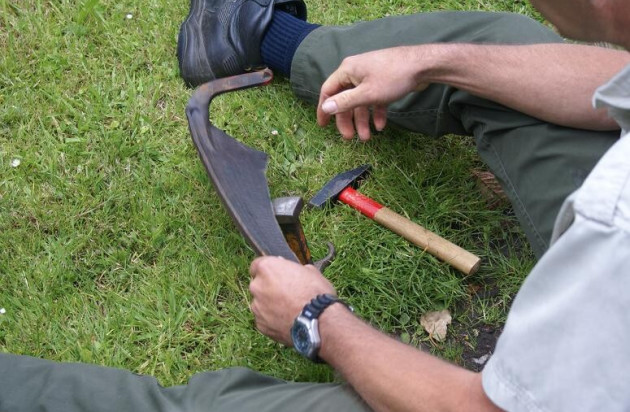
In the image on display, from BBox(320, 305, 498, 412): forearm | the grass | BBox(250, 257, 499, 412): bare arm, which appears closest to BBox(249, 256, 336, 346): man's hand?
BBox(250, 257, 499, 412): bare arm

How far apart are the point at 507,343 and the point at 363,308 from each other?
1061 mm

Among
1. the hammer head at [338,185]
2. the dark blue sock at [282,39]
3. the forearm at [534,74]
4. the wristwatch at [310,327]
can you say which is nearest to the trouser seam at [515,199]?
the forearm at [534,74]

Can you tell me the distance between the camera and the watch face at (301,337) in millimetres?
1827

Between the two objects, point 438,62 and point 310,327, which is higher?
point 438,62

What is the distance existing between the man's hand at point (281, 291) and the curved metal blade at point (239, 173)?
13 centimetres

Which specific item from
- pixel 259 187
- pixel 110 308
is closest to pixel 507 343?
pixel 259 187

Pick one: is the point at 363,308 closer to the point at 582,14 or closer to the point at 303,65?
the point at 303,65

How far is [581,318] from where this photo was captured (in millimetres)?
1312

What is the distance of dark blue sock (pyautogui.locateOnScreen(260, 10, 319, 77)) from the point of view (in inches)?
116

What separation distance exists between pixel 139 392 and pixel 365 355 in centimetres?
70

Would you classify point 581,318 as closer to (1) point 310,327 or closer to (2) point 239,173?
(1) point 310,327

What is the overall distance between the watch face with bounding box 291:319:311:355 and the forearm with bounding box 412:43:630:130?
96cm

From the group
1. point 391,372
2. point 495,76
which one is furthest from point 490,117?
point 391,372

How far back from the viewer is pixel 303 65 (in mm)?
2867
